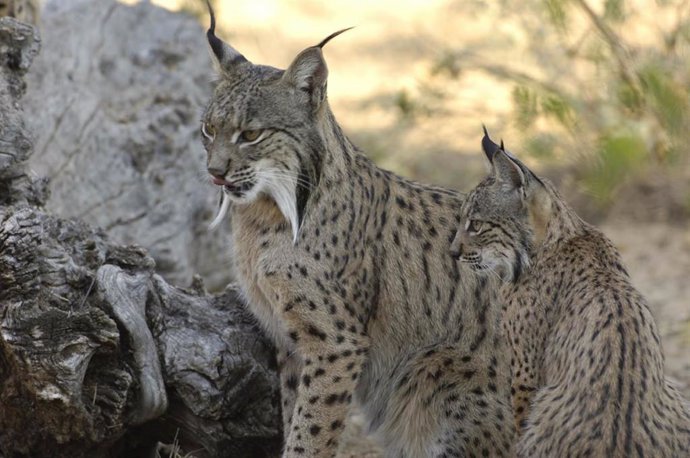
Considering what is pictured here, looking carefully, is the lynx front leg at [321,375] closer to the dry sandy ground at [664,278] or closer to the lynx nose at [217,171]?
the lynx nose at [217,171]

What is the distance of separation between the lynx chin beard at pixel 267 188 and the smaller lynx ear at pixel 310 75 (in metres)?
0.40

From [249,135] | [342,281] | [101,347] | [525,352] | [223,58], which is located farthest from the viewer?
[223,58]

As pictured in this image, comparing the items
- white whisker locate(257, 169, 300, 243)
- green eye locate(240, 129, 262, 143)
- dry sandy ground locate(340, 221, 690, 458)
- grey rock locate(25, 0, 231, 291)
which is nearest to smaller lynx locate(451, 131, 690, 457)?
white whisker locate(257, 169, 300, 243)

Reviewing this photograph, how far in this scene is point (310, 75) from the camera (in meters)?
6.12

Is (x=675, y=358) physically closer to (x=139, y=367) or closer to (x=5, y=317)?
(x=139, y=367)

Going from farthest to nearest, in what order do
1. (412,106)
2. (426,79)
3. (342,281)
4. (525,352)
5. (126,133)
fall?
1. (426,79)
2. (412,106)
3. (126,133)
4. (342,281)
5. (525,352)

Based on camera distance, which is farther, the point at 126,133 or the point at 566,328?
the point at 126,133

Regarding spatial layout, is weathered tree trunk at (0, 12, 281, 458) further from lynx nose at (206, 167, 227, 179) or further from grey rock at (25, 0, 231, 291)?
grey rock at (25, 0, 231, 291)

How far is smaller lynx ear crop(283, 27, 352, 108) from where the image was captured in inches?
239

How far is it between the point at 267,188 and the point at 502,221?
1.16 m

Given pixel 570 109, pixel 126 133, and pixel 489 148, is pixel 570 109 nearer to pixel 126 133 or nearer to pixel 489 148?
pixel 126 133

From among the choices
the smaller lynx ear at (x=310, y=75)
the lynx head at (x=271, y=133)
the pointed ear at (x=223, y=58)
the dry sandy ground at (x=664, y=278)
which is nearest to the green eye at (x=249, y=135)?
the lynx head at (x=271, y=133)

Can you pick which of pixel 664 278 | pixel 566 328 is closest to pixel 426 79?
pixel 664 278

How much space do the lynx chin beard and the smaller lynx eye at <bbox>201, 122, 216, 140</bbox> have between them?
25cm
